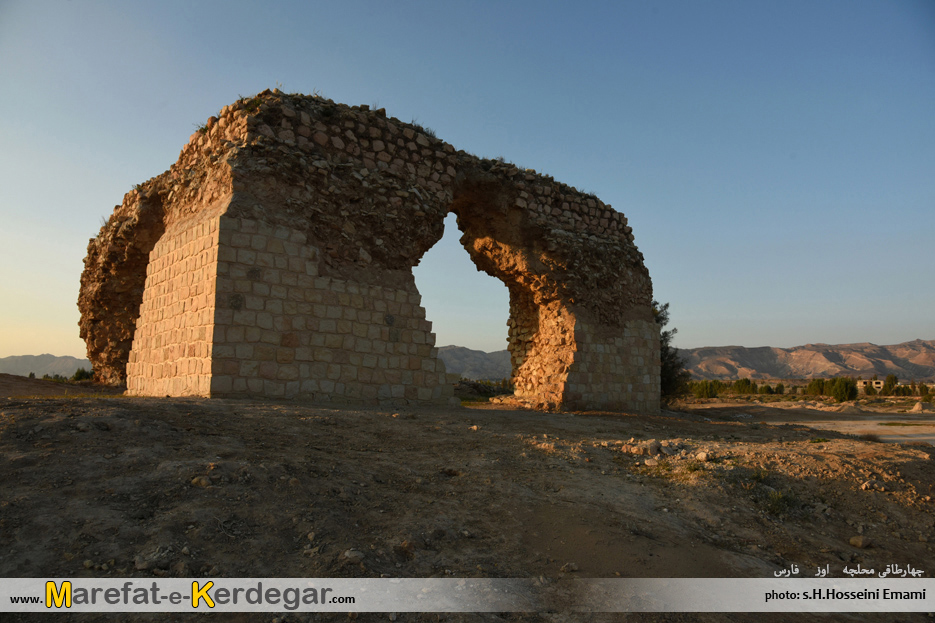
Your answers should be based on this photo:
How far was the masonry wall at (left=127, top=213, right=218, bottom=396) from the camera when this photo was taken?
7266 mm

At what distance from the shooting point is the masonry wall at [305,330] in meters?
7.20

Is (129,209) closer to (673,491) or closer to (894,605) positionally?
(673,491)

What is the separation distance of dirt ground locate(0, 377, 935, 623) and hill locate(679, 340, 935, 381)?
9841 cm

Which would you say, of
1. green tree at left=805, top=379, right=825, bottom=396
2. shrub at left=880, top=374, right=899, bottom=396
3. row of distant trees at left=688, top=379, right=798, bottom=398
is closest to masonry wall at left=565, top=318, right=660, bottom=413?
row of distant trees at left=688, top=379, right=798, bottom=398

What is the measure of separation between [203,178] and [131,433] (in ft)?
18.1

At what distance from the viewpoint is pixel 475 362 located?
93.6 meters

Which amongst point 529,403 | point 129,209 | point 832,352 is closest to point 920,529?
point 529,403

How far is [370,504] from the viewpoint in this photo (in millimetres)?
3574

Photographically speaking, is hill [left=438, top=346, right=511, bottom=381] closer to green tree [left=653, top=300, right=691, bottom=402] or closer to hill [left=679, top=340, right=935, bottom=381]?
hill [left=679, top=340, right=935, bottom=381]

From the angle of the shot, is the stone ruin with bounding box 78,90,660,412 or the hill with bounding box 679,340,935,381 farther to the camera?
the hill with bounding box 679,340,935,381

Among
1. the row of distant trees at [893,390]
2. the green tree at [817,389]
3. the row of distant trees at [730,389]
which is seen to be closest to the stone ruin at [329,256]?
the row of distant trees at [730,389]

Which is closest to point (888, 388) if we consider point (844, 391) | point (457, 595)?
point (844, 391)

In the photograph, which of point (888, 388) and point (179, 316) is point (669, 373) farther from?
point (888, 388)

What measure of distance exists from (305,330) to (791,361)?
12200 centimetres
